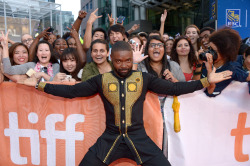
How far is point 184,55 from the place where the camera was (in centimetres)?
386

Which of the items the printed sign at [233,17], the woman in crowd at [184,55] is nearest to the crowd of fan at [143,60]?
the woman in crowd at [184,55]

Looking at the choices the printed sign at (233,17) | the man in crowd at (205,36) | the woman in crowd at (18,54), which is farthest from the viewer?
the printed sign at (233,17)

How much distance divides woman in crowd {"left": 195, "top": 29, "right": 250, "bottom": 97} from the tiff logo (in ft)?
5.61

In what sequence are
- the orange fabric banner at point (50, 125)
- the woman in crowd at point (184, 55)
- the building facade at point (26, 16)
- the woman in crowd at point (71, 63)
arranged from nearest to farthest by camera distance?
1. the orange fabric banner at point (50, 125)
2. the woman in crowd at point (71, 63)
3. the woman in crowd at point (184, 55)
4. the building facade at point (26, 16)

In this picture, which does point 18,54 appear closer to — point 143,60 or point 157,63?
point 143,60

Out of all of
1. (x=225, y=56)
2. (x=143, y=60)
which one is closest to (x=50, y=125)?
(x=143, y=60)

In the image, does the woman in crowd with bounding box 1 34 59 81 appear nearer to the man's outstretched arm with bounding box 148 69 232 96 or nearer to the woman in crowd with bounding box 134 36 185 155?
the woman in crowd with bounding box 134 36 185 155

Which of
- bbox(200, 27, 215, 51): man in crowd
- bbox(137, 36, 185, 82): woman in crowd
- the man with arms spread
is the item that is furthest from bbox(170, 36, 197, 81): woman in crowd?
the man with arms spread

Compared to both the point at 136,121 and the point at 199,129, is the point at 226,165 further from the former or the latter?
the point at 136,121

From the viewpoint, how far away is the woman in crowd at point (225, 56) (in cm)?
252

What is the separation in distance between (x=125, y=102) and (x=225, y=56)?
1.32 metres

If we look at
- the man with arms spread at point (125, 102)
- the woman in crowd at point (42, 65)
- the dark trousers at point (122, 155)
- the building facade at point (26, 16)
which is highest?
the building facade at point (26, 16)

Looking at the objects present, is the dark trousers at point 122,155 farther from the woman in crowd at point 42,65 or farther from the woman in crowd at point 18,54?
the woman in crowd at point 18,54

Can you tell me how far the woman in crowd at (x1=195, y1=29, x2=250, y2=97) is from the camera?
252 cm
